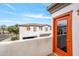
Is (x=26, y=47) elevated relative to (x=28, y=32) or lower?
lower

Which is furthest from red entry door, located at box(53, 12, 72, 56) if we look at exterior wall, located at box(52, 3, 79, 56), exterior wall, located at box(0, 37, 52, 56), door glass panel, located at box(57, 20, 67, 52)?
exterior wall, located at box(0, 37, 52, 56)

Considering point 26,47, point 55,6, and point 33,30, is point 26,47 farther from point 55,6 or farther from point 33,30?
point 55,6

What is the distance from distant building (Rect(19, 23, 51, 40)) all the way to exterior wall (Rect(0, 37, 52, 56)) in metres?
0.12

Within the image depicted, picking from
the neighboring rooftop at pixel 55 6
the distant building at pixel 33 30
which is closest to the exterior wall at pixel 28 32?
the distant building at pixel 33 30

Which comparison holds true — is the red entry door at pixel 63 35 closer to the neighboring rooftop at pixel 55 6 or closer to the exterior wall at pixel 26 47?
the neighboring rooftop at pixel 55 6

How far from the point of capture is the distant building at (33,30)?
135 inches

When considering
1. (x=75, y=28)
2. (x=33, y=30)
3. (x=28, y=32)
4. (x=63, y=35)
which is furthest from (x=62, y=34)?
(x=28, y=32)

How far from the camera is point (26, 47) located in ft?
11.5

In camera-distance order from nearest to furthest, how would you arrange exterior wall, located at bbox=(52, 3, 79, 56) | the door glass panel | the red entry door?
1. exterior wall, located at bbox=(52, 3, 79, 56)
2. the red entry door
3. the door glass panel

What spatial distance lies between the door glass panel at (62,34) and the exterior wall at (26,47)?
1.14 feet

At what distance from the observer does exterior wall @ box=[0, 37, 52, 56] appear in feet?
11.0

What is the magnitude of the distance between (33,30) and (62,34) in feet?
2.50

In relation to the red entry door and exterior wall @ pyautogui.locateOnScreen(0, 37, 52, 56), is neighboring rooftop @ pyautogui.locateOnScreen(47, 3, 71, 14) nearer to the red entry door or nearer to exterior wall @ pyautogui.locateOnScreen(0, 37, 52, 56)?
the red entry door

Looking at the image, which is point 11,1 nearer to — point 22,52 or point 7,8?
point 7,8
